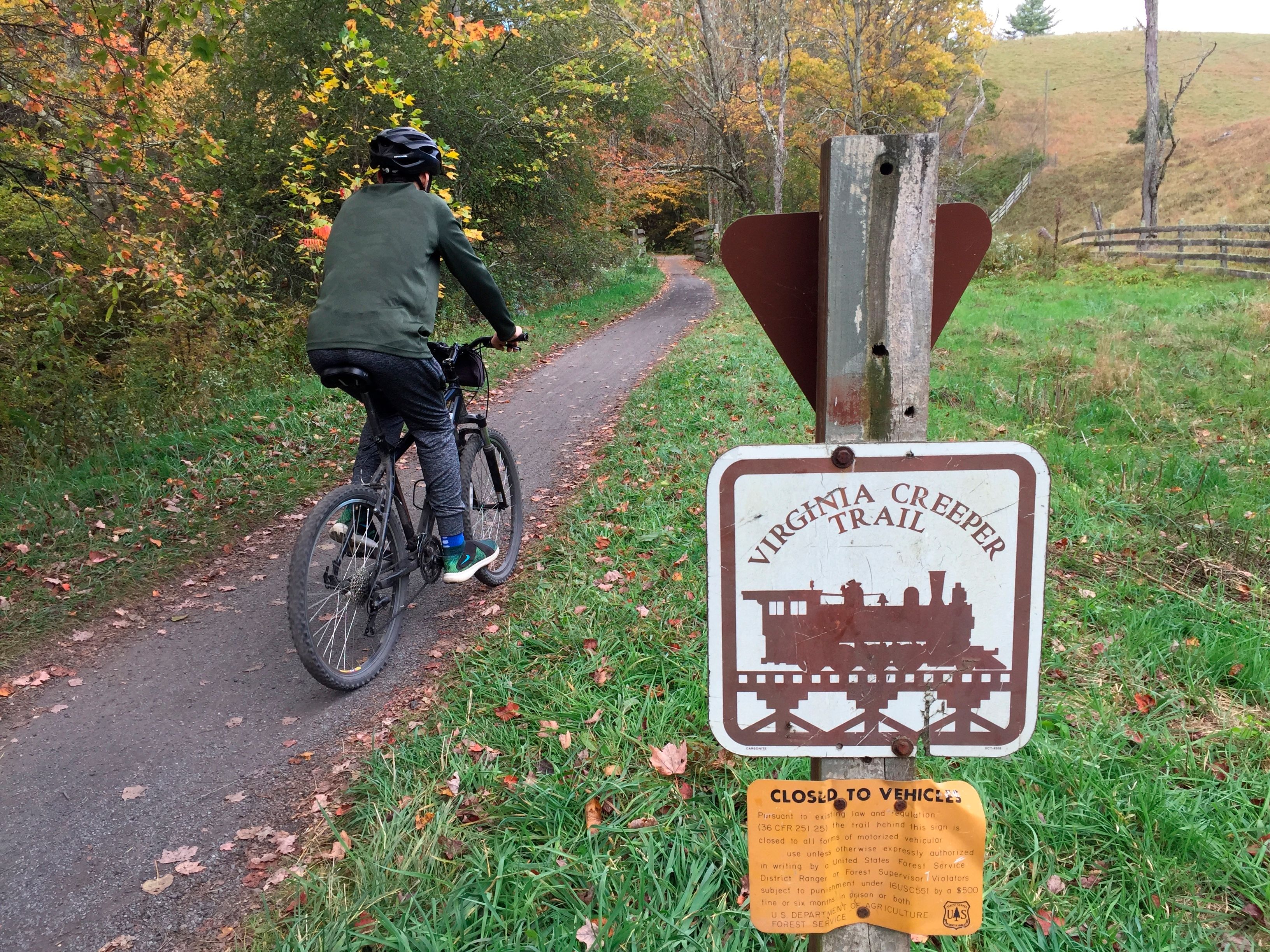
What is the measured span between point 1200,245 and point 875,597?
25.2 meters

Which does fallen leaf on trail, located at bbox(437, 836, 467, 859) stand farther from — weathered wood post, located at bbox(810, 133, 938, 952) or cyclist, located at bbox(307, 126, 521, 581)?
weathered wood post, located at bbox(810, 133, 938, 952)

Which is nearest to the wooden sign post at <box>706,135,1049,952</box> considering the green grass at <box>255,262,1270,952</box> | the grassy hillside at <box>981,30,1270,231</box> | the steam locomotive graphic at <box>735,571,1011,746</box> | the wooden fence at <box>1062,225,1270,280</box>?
the steam locomotive graphic at <box>735,571,1011,746</box>

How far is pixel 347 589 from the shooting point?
3410 mm

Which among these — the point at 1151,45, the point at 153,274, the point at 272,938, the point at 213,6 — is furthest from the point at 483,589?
the point at 1151,45

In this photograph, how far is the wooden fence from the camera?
1744 cm

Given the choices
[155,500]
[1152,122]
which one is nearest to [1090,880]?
[155,500]

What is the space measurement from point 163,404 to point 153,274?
4.43 ft

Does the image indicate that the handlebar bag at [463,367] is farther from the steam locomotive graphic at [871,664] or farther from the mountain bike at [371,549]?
the steam locomotive graphic at [871,664]

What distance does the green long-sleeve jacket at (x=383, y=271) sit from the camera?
10.6 ft

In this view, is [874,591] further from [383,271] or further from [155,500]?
[155,500]

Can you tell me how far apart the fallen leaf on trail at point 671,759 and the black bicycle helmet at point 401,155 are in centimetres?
271

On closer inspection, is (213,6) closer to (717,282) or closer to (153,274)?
(153,274)

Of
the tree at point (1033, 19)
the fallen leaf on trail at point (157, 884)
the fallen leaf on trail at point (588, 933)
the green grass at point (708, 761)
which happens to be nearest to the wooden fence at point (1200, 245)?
the green grass at point (708, 761)

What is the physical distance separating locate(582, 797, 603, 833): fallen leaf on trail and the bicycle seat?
77.5 inches
